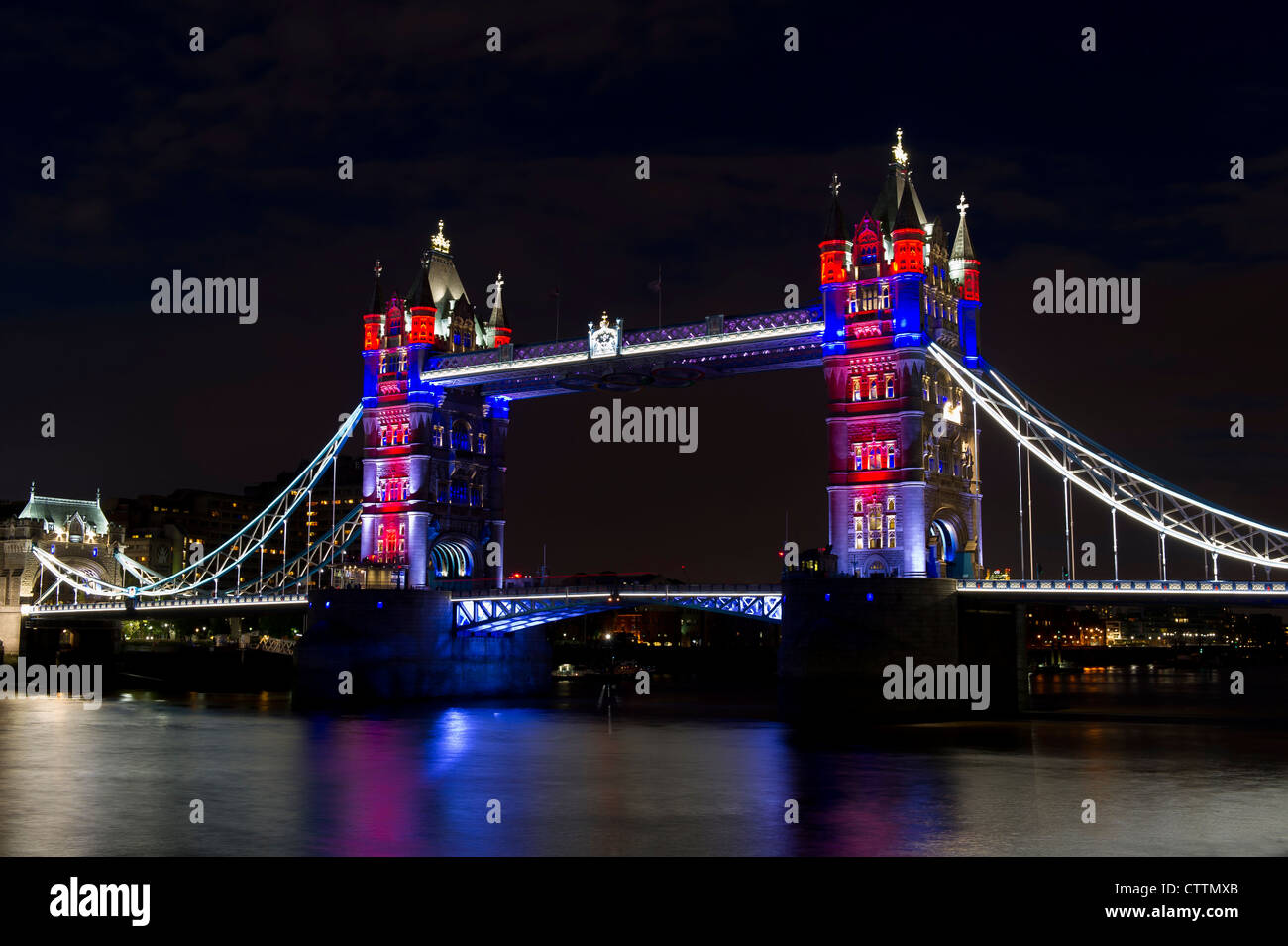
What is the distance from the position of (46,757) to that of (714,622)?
476 feet

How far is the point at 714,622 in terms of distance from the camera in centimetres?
18675

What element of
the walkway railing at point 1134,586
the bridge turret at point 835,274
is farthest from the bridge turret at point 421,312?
the walkway railing at point 1134,586

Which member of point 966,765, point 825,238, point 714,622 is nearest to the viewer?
point 966,765

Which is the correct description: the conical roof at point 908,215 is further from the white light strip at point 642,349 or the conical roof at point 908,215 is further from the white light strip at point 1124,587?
the white light strip at point 1124,587

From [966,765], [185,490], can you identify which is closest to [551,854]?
Answer: [966,765]

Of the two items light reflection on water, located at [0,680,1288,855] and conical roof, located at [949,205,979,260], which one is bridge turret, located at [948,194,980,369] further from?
light reflection on water, located at [0,680,1288,855]

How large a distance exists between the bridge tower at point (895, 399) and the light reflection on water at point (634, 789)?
9.81 meters

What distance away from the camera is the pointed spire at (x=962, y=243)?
67.2 metres

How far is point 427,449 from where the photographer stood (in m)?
80.0

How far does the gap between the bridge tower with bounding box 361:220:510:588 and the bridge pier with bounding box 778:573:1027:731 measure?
29.0 metres

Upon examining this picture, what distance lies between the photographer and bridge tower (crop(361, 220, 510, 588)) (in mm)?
80188
